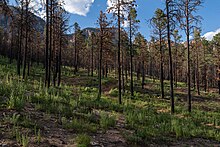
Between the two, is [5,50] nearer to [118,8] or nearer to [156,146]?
[118,8]

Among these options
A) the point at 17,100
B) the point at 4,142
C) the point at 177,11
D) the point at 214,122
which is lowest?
the point at 214,122

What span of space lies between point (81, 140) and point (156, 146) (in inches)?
107

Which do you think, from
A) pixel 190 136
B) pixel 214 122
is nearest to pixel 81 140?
pixel 190 136

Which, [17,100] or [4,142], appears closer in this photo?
[4,142]

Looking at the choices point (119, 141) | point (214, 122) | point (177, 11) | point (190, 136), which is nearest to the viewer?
point (119, 141)

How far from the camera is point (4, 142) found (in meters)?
4.81

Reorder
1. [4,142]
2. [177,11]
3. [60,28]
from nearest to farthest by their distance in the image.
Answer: [4,142]
[177,11]
[60,28]

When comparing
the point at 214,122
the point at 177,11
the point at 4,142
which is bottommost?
the point at 214,122

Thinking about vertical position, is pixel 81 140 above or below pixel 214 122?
above

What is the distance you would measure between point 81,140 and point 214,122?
423 inches

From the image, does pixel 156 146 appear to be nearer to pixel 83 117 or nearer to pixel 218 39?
pixel 83 117

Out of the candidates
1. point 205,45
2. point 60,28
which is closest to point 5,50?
point 60,28

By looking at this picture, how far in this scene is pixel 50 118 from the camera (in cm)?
731

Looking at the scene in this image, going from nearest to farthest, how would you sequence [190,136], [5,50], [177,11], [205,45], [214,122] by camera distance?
1. [190,136]
2. [214,122]
3. [177,11]
4. [205,45]
5. [5,50]
